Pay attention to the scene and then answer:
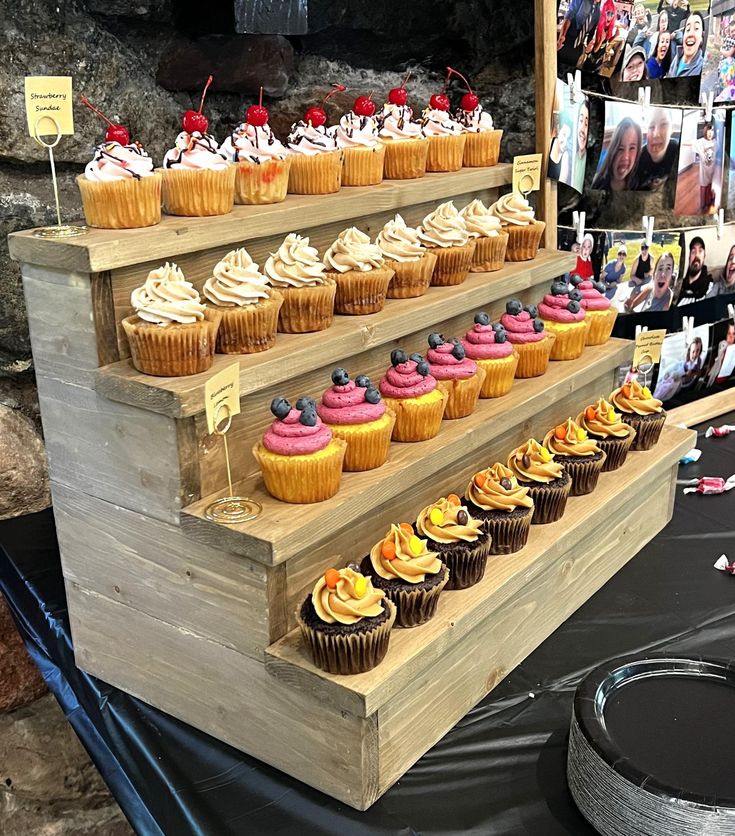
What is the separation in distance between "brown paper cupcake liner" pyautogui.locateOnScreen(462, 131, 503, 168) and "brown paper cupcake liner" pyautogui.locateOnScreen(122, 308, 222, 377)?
1.29m

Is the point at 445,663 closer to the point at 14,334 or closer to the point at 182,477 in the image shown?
the point at 182,477

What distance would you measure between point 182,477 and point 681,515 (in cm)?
181

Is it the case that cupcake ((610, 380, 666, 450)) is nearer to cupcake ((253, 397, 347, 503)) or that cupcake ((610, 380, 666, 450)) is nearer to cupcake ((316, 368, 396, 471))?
cupcake ((316, 368, 396, 471))

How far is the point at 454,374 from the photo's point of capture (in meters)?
2.27

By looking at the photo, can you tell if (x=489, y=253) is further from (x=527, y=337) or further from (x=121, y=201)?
(x=121, y=201)

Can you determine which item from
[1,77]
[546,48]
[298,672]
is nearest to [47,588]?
[298,672]

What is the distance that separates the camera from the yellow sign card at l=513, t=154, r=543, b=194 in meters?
2.90

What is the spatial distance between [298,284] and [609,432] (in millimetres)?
1047

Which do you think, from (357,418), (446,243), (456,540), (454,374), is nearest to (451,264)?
(446,243)

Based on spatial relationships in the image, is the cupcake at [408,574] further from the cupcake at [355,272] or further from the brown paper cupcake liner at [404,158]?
the brown paper cupcake liner at [404,158]

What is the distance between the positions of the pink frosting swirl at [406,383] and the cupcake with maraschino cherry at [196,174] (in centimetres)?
54

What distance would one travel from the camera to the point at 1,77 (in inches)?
95.1

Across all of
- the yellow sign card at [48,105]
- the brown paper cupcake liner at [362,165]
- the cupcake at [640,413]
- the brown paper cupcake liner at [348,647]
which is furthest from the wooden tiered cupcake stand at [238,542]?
the cupcake at [640,413]

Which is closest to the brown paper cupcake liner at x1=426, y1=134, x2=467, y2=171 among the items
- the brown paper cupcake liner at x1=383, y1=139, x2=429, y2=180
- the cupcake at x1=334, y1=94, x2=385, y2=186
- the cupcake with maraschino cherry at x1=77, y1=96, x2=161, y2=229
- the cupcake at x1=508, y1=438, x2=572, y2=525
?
the brown paper cupcake liner at x1=383, y1=139, x2=429, y2=180
